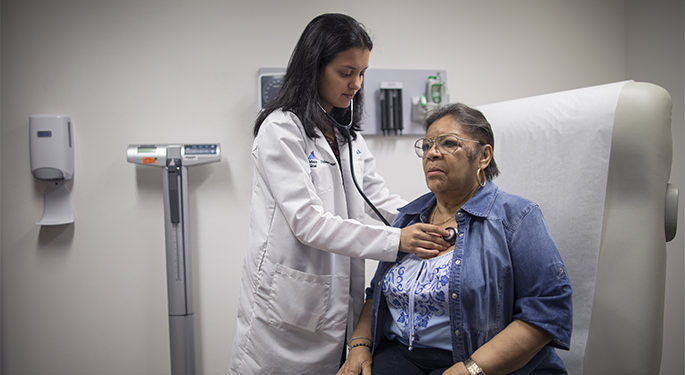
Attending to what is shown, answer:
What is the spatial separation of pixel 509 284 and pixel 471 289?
10cm

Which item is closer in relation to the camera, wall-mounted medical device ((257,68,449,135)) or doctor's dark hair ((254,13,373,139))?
doctor's dark hair ((254,13,373,139))

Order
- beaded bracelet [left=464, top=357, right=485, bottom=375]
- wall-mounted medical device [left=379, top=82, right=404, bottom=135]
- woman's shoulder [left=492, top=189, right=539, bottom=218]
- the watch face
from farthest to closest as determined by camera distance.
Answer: wall-mounted medical device [left=379, top=82, right=404, bottom=135]
the watch face
woman's shoulder [left=492, top=189, right=539, bottom=218]
beaded bracelet [left=464, top=357, right=485, bottom=375]

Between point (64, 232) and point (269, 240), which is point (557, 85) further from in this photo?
point (64, 232)

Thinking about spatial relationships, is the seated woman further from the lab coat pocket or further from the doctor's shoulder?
the doctor's shoulder

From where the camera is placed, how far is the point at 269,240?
122 centimetres

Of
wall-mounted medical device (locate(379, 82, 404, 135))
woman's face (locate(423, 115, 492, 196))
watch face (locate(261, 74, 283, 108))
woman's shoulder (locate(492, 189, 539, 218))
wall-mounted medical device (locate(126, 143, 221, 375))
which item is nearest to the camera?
woman's shoulder (locate(492, 189, 539, 218))

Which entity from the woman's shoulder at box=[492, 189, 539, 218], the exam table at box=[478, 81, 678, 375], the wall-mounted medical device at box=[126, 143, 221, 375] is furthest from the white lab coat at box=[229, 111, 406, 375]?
the wall-mounted medical device at box=[126, 143, 221, 375]

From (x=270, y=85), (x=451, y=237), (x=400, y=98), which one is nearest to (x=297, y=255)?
(x=451, y=237)

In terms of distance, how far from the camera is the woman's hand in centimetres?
113

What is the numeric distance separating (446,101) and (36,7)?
6.24 feet

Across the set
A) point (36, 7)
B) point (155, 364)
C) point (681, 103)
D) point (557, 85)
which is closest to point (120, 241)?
point (155, 364)

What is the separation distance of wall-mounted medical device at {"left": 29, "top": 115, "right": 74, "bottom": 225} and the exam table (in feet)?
6.19

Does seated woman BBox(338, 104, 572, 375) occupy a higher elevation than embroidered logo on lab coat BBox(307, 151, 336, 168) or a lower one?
lower

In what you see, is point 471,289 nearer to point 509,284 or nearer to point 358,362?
point 509,284
